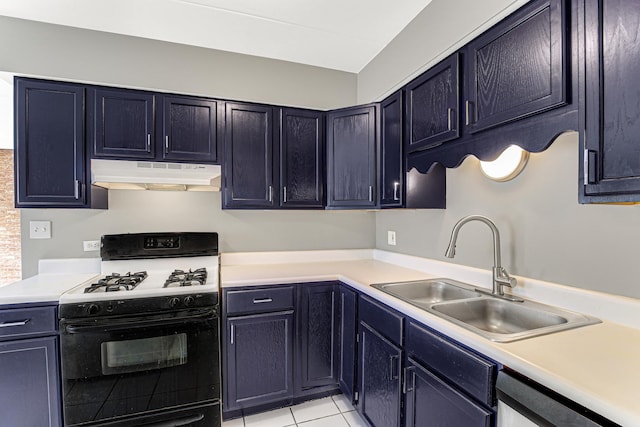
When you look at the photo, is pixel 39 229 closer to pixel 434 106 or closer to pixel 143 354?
pixel 143 354

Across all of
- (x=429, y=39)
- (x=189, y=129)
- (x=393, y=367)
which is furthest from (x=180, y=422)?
(x=429, y=39)

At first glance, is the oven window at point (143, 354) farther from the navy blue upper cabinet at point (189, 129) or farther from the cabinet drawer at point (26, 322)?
the navy blue upper cabinet at point (189, 129)

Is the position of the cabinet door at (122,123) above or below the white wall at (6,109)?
below

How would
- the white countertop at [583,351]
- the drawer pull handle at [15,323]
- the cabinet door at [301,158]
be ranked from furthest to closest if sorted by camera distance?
1. the cabinet door at [301,158]
2. the drawer pull handle at [15,323]
3. the white countertop at [583,351]

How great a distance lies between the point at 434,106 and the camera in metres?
1.72

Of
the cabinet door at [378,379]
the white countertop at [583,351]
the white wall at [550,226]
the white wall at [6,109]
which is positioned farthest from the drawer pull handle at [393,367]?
the white wall at [6,109]

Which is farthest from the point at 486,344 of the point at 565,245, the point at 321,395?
the point at 321,395

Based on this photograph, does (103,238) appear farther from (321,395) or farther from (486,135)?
(486,135)

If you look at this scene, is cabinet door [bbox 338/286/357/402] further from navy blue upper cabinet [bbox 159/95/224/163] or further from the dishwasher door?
navy blue upper cabinet [bbox 159/95/224/163]

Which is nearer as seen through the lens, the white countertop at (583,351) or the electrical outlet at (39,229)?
the white countertop at (583,351)

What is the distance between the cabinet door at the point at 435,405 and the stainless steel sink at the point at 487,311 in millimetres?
257

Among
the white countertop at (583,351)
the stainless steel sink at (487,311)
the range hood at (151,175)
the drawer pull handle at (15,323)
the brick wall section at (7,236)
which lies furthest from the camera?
the brick wall section at (7,236)

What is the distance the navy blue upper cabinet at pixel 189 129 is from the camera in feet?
7.25

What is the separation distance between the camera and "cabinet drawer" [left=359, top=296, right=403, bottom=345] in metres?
1.54
